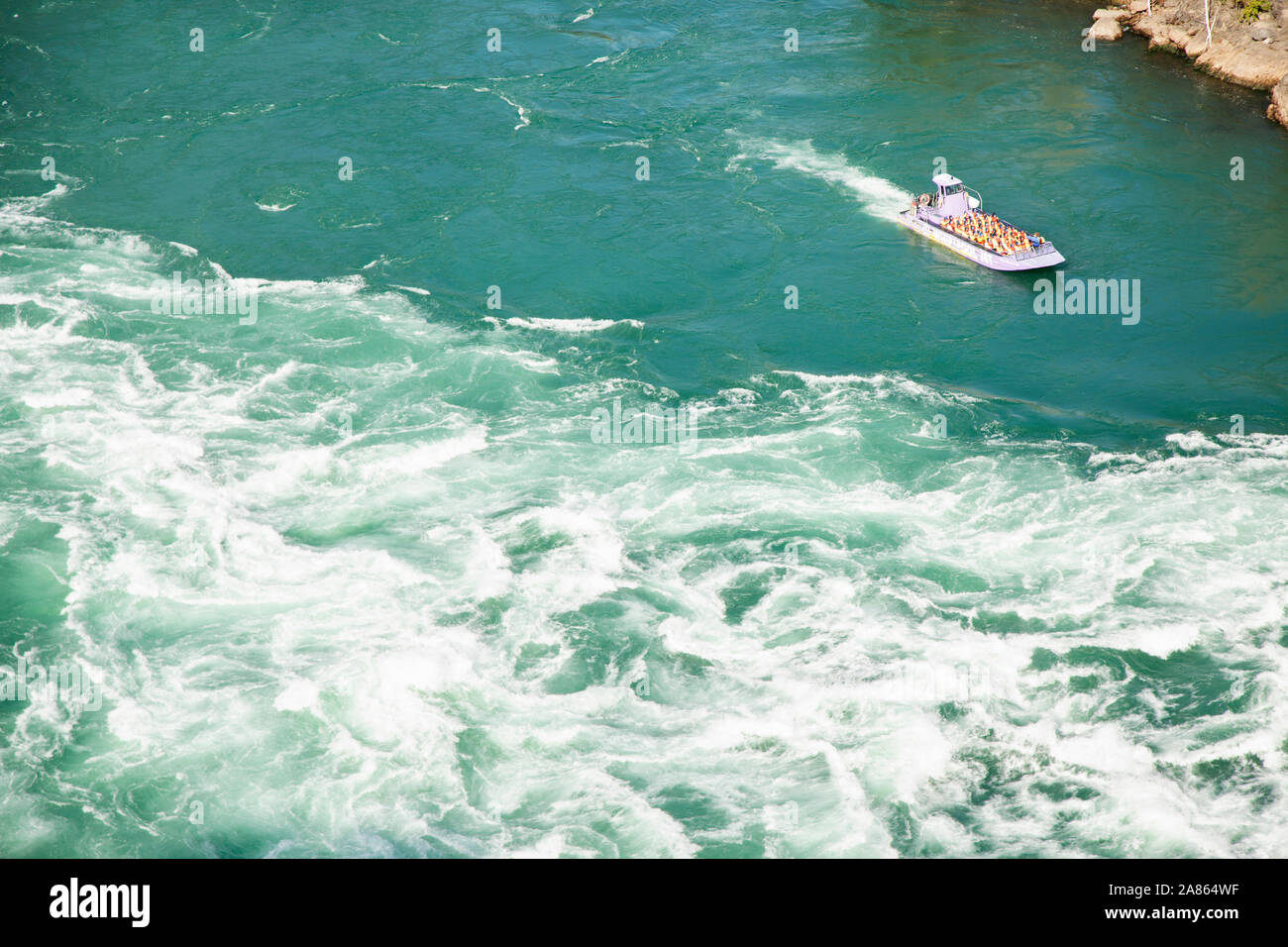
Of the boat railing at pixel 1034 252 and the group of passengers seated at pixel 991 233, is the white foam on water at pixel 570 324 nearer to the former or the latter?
the group of passengers seated at pixel 991 233

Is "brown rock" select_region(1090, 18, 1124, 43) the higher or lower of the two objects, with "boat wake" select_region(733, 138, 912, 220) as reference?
higher

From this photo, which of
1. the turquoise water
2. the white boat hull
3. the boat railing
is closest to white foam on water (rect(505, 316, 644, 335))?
the turquoise water

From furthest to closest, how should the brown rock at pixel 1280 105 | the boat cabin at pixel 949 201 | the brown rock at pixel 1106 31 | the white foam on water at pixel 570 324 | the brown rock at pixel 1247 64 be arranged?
the brown rock at pixel 1106 31
the brown rock at pixel 1247 64
the brown rock at pixel 1280 105
the boat cabin at pixel 949 201
the white foam on water at pixel 570 324

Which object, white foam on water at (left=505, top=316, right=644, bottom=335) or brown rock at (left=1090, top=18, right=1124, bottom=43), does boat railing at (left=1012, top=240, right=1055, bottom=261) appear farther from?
brown rock at (left=1090, top=18, right=1124, bottom=43)

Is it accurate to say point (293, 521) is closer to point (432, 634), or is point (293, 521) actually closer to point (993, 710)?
point (432, 634)

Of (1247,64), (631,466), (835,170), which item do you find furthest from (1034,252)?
(1247,64)

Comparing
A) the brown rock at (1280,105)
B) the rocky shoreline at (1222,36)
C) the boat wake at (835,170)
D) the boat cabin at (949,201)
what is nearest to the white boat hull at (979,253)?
the boat cabin at (949,201)
